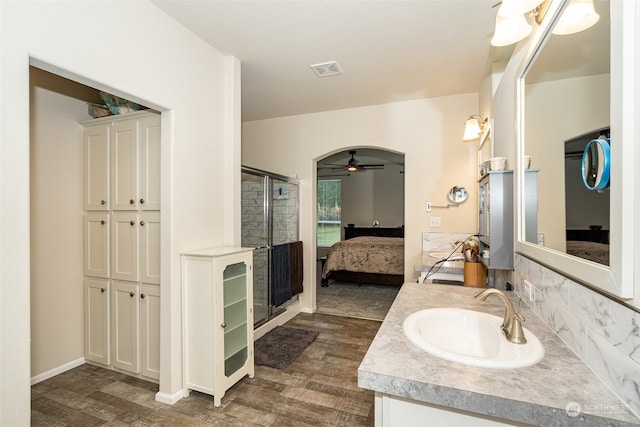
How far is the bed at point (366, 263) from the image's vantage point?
512cm

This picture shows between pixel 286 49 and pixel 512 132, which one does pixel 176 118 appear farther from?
pixel 512 132

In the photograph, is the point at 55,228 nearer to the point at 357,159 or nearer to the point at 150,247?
the point at 150,247

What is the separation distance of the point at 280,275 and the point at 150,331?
1.57 meters

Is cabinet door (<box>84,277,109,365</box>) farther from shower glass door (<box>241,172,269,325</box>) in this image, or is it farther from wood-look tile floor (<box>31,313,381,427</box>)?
shower glass door (<box>241,172,269,325</box>)

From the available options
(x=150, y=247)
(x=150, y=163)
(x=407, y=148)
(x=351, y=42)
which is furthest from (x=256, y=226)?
(x=351, y=42)

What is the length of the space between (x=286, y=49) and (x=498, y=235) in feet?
6.97

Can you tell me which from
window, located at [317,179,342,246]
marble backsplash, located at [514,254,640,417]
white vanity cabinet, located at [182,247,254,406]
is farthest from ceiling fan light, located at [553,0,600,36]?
window, located at [317,179,342,246]

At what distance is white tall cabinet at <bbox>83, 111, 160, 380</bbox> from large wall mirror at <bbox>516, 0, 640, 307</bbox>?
2439 millimetres

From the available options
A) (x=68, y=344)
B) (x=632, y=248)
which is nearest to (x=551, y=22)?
(x=632, y=248)

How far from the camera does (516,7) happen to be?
121cm

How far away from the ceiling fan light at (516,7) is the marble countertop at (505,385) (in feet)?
4.20

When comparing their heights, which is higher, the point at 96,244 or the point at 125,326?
the point at 96,244

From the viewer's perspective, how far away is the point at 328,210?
9055 millimetres

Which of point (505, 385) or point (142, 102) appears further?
point (142, 102)
